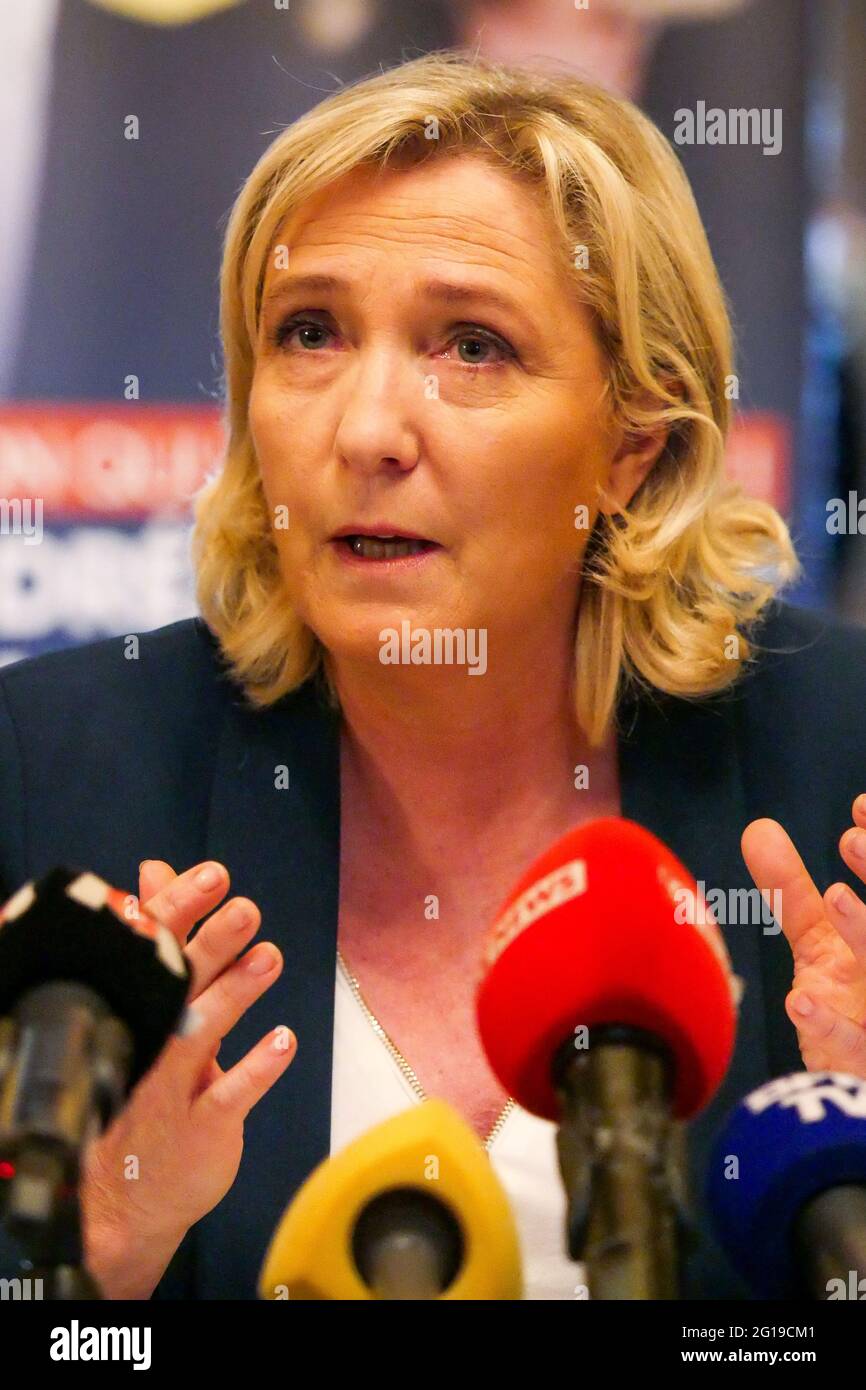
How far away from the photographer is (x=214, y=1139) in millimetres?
991

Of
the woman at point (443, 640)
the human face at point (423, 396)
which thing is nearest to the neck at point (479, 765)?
the woman at point (443, 640)

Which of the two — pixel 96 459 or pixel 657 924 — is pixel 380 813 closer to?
pixel 657 924

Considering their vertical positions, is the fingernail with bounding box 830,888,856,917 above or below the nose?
below

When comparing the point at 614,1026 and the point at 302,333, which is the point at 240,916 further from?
the point at 302,333

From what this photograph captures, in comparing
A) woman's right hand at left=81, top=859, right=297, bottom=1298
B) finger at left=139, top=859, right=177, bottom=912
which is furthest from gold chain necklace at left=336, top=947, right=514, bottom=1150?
finger at left=139, top=859, right=177, bottom=912

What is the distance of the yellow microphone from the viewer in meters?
0.81

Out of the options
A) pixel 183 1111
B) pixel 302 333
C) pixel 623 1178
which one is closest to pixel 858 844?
pixel 623 1178

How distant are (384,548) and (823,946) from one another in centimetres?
48

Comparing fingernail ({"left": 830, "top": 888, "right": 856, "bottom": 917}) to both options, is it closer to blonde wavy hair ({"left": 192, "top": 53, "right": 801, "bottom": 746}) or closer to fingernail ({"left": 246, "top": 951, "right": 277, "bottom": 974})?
fingernail ({"left": 246, "top": 951, "right": 277, "bottom": 974})

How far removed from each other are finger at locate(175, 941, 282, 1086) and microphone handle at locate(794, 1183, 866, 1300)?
344 mm

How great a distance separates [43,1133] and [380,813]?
84 centimetres

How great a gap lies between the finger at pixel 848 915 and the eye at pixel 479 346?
56cm

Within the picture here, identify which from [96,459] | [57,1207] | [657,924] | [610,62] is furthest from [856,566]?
[57,1207]
